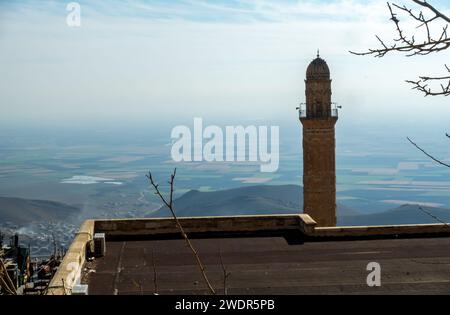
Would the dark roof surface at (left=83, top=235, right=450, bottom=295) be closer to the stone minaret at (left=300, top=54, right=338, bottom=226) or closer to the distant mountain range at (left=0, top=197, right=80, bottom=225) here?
the stone minaret at (left=300, top=54, right=338, bottom=226)

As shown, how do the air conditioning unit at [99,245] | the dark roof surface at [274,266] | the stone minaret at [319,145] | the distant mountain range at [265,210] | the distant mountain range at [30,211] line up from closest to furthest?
1. the dark roof surface at [274,266]
2. the air conditioning unit at [99,245]
3. the stone minaret at [319,145]
4. the distant mountain range at [265,210]
5. the distant mountain range at [30,211]

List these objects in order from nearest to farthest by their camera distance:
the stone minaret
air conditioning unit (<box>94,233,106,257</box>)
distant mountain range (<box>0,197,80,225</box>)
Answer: air conditioning unit (<box>94,233,106,257</box>) < the stone minaret < distant mountain range (<box>0,197,80,225</box>)

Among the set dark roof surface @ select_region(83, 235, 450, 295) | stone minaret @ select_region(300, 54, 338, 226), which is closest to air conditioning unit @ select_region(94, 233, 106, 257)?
dark roof surface @ select_region(83, 235, 450, 295)

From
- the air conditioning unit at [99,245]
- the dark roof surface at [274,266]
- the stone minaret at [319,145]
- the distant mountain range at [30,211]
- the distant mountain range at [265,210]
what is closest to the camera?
the dark roof surface at [274,266]

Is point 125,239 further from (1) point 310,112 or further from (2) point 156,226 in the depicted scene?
(1) point 310,112

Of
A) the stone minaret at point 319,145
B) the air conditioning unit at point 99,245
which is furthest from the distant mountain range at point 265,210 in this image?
the air conditioning unit at point 99,245

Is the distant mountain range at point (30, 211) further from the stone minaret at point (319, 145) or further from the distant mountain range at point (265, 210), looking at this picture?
the stone minaret at point (319, 145)

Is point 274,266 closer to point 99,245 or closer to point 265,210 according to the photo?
point 99,245
